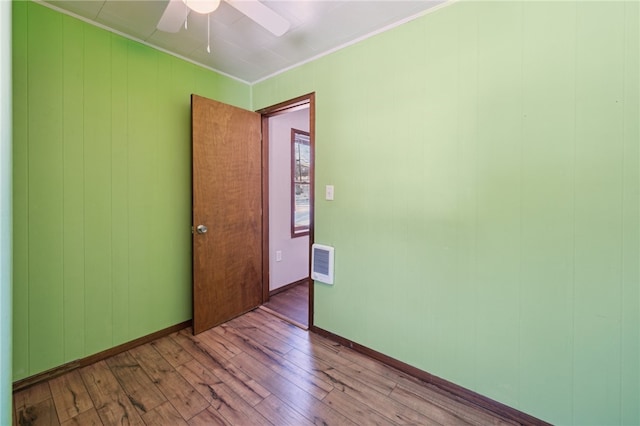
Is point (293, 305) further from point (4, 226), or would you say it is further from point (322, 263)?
point (4, 226)

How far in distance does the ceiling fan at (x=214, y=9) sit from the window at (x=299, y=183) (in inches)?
78.0

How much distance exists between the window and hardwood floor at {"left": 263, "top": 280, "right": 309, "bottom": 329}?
0.70 metres

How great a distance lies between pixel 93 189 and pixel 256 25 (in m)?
1.61

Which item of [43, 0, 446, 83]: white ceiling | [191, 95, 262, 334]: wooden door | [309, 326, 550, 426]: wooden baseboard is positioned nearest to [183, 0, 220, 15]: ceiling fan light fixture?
[43, 0, 446, 83]: white ceiling

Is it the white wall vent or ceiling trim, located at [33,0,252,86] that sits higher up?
ceiling trim, located at [33,0,252,86]

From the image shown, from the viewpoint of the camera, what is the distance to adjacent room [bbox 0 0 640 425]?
1.29 m

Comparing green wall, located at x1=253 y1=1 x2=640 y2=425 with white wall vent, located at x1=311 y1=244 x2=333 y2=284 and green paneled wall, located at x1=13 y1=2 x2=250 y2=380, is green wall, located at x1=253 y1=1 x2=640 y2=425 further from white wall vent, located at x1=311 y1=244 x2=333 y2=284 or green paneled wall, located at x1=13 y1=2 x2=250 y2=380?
green paneled wall, located at x1=13 y1=2 x2=250 y2=380

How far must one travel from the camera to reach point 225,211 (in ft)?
8.20

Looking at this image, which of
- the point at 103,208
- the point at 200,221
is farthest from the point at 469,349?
the point at 103,208

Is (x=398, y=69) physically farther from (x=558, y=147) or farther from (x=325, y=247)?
(x=325, y=247)

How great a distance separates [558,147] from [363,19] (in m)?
1.40

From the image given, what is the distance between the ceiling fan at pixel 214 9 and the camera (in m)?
1.23

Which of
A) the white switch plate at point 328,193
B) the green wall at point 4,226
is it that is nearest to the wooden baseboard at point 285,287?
the white switch plate at point 328,193

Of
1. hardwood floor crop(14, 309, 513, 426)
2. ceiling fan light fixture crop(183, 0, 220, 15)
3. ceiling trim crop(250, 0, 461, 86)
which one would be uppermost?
ceiling trim crop(250, 0, 461, 86)
